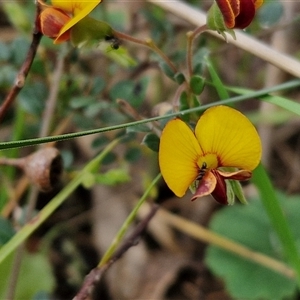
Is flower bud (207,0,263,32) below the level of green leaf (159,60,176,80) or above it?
above

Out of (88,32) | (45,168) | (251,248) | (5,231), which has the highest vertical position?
(88,32)

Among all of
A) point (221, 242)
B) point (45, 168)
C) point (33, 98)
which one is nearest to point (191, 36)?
point (45, 168)

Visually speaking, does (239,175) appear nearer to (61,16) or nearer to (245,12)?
(245,12)

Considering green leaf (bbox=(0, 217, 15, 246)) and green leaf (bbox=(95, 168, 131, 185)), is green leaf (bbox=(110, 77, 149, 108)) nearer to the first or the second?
green leaf (bbox=(95, 168, 131, 185))

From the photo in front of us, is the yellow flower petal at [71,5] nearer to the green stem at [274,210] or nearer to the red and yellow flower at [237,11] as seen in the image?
the red and yellow flower at [237,11]

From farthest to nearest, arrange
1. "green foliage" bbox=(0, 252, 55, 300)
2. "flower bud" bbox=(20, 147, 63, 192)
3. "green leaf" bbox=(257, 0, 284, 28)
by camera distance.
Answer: "green foliage" bbox=(0, 252, 55, 300) → "green leaf" bbox=(257, 0, 284, 28) → "flower bud" bbox=(20, 147, 63, 192)

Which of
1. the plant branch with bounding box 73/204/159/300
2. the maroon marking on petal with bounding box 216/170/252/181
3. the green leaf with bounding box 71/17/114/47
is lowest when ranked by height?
the plant branch with bounding box 73/204/159/300

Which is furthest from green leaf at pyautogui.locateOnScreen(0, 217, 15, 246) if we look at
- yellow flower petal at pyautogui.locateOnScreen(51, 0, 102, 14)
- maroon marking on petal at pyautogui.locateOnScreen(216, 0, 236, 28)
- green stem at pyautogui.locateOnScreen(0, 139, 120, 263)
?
maroon marking on petal at pyautogui.locateOnScreen(216, 0, 236, 28)
